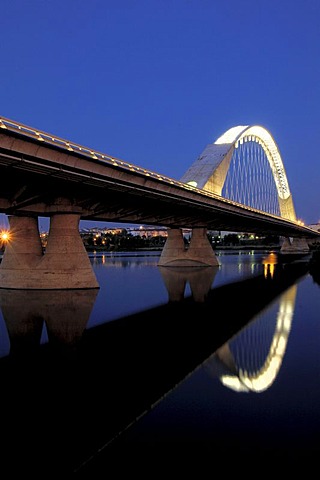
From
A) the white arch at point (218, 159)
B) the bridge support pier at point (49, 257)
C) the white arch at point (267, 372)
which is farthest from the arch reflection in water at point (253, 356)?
the white arch at point (218, 159)

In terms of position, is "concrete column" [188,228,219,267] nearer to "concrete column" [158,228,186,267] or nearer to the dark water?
"concrete column" [158,228,186,267]

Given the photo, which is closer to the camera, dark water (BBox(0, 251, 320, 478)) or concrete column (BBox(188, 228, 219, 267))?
dark water (BBox(0, 251, 320, 478))

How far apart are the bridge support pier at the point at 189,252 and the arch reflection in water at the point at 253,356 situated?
1646 inches

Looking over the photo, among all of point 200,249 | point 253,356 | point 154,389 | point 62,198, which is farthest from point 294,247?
point 154,389

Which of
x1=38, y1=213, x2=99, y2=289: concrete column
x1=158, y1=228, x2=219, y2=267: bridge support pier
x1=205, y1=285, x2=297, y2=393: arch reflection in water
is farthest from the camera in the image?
x1=158, y1=228, x2=219, y2=267: bridge support pier

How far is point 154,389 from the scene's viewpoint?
1148 cm

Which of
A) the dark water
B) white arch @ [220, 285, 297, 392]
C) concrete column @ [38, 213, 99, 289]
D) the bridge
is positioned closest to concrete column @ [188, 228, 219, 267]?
the bridge

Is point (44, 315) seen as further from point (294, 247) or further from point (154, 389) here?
point (294, 247)

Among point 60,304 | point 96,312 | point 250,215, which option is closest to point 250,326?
point 96,312

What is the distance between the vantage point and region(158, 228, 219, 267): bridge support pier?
64.2 m

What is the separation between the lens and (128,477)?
6957 millimetres

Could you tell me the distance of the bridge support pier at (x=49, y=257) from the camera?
103ft

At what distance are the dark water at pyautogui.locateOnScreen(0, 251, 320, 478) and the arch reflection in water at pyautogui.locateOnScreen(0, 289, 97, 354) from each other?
0.29ft

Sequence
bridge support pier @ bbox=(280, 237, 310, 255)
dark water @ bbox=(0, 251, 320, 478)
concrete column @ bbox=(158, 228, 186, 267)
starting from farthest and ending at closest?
1. bridge support pier @ bbox=(280, 237, 310, 255)
2. concrete column @ bbox=(158, 228, 186, 267)
3. dark water @ bbox=(0, 251, 320, 478)
